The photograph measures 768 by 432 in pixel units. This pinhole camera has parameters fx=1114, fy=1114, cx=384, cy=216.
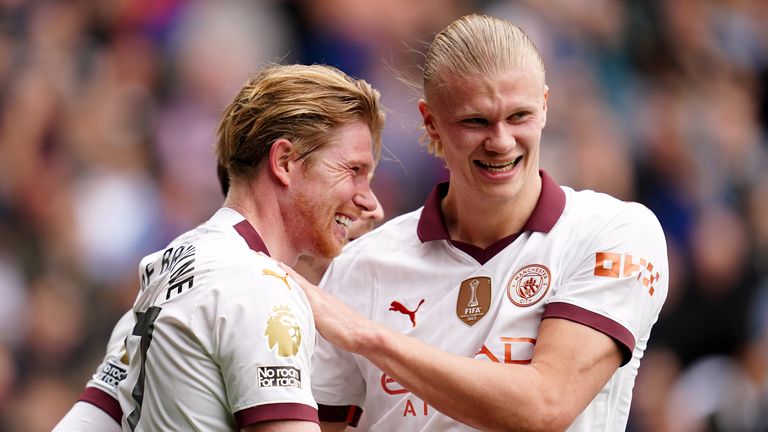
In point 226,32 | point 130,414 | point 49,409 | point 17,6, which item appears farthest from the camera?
point 226,32

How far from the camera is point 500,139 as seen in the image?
3.22 metres

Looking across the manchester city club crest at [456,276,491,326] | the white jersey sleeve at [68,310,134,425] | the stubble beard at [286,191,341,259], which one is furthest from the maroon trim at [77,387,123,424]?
the manchester city club crest at [456,276,491,326]

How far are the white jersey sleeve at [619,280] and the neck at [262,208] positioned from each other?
2.61ft

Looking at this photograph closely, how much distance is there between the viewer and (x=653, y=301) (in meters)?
3.22

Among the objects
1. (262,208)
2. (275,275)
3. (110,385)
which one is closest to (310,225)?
(262,208)

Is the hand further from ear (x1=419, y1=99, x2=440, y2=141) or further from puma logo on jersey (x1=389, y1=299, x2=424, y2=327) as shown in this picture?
ear (x1=419, y1=99, x2=440, y2=141)

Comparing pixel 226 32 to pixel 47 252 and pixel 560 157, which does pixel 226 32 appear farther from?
pixel 560 157

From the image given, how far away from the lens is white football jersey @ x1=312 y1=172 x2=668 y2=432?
10.3ft

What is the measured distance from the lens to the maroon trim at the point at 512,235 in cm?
336

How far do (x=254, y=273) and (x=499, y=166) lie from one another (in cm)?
101

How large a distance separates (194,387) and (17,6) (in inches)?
171

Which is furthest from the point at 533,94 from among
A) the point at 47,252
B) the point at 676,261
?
the point at 676,261

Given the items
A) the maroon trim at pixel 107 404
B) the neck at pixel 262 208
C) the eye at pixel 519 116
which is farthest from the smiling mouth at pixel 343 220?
the maroon trim at pixel 107 404

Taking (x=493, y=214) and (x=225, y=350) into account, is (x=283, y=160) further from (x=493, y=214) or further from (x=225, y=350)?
(x=493, y=214)
